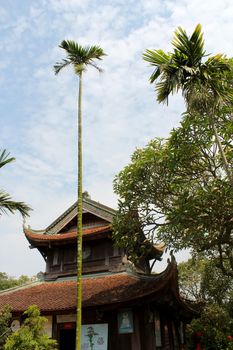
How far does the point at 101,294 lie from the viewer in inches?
549

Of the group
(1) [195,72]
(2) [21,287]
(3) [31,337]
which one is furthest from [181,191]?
(2) [21,287]

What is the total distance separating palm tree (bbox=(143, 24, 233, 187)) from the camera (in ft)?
34.7

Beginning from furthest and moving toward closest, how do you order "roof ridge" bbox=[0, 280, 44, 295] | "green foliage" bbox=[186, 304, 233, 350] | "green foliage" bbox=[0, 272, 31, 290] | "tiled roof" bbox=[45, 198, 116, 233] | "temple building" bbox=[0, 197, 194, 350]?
"green foliage" bbox=[0, 272, 31, 290]
"tiled roof" bbox=[45, 198, 116, 233]
"roof ridge" bbox=[0, 280, 44, 295]
"green foliage" bbox=[186, 304, 233, 350]
"temple building" bbox=[0, 197, 194, 350]

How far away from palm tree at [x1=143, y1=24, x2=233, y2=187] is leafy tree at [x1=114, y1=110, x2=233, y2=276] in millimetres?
671

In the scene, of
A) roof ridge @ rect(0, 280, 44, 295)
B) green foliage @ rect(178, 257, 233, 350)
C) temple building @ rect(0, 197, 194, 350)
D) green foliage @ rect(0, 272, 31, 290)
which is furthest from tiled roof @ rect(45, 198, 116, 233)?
green foliage @ rect(0, 272, 31, 290)

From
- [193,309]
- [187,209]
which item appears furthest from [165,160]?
[193,309]

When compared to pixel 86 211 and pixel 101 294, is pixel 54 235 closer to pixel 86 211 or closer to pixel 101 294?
pixel 86 211

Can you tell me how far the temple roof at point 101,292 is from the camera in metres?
12.9

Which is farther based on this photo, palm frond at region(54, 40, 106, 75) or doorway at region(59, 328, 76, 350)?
doorway at region(59, 328, 76, 350)

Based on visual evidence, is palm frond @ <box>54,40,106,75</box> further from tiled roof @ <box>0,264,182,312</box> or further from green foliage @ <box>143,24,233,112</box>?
tiled roof @ <box>0,264,182,312</box>

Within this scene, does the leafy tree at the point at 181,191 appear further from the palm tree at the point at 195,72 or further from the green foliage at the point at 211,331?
the green foliage at the point at 211,331

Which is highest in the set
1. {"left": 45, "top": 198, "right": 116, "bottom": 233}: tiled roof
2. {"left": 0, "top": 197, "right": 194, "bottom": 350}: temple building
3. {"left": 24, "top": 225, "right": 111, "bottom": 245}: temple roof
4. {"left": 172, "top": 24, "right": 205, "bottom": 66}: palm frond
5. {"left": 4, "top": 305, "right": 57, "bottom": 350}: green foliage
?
{"left": 172, "top": 24, "right": 205, "bottom": 66}: palm frond

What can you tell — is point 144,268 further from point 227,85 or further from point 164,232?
point 227,85

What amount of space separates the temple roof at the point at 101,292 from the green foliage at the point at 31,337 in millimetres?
2899
